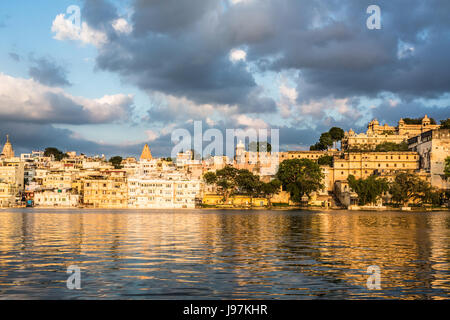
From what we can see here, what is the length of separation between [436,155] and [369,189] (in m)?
28.9

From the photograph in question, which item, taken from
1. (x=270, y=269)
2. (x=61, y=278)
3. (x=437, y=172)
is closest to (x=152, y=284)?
Result: (x=61, y=278)

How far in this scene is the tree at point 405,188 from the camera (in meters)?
117

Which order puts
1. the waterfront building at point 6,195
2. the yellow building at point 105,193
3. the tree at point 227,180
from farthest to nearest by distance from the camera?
the waterfront building at point 6,195, the yellow building at point 105,193, the tree at point 227,180

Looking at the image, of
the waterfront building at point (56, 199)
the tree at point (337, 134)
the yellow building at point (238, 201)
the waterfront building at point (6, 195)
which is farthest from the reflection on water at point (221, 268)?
the tree at point (337, 134)

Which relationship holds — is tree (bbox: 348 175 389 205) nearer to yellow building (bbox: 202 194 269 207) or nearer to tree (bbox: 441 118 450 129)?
yellow building (bbox: 202 194 269 207)

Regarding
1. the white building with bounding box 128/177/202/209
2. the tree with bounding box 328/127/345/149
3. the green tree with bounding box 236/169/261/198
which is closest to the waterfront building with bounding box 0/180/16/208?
the white building with bounding box 128/177/202/209

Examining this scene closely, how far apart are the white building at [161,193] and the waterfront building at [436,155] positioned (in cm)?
6099

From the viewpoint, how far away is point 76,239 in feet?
113

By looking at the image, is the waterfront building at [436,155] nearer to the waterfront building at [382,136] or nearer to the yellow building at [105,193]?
the waterfront building at [382,136]

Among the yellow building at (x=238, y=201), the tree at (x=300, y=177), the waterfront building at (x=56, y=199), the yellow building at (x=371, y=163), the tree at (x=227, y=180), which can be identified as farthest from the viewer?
the yellow building at (x=371, y=163)

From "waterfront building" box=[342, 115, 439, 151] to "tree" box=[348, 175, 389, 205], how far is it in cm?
4497

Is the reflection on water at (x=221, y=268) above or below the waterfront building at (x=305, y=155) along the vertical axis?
below
